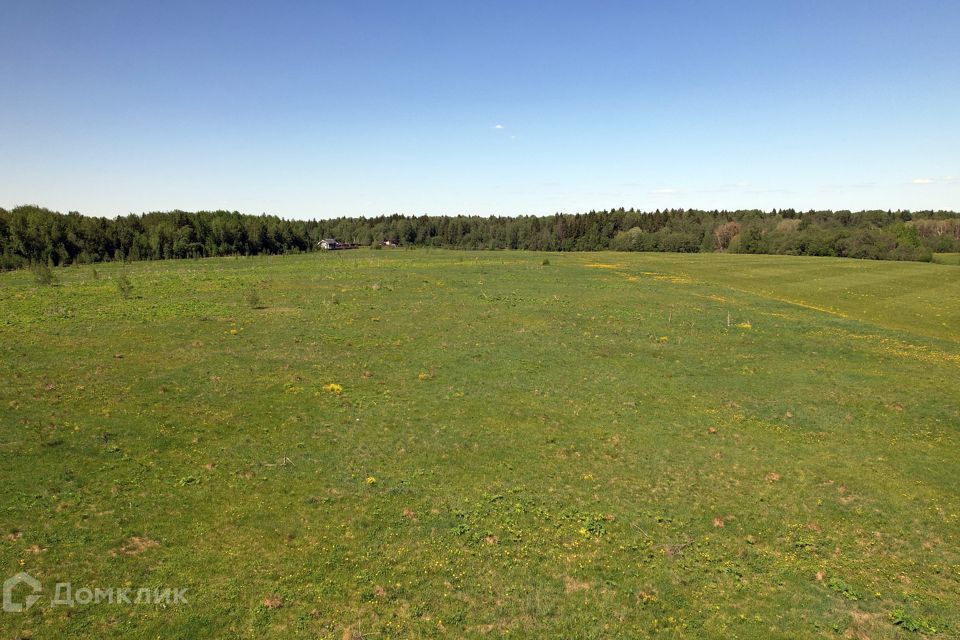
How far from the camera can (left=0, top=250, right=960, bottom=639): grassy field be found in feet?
35.0

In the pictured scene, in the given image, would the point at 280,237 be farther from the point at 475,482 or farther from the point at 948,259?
the point at 948,259

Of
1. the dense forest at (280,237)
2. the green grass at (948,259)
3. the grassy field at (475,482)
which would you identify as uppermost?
the dense forest at (280,237)

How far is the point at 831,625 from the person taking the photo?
33.9ft

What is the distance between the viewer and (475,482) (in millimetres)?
15812

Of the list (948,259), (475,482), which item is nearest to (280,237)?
(475,482)

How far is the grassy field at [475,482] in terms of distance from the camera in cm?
1066

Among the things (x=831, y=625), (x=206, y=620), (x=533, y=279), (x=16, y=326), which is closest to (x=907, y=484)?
(x=831, y=625)

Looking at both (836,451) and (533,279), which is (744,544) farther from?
(533,279)

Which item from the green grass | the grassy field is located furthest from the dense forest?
the grassy field

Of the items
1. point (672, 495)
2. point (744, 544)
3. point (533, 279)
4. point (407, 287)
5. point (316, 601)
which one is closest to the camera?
point (316, 601)

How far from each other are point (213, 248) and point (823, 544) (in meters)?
147

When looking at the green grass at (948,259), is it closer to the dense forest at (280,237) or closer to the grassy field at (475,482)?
the dense forest at (280,237)

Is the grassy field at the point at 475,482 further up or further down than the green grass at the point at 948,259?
further down

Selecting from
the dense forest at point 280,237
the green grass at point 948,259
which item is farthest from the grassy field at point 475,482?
the green grass at point 948,259
